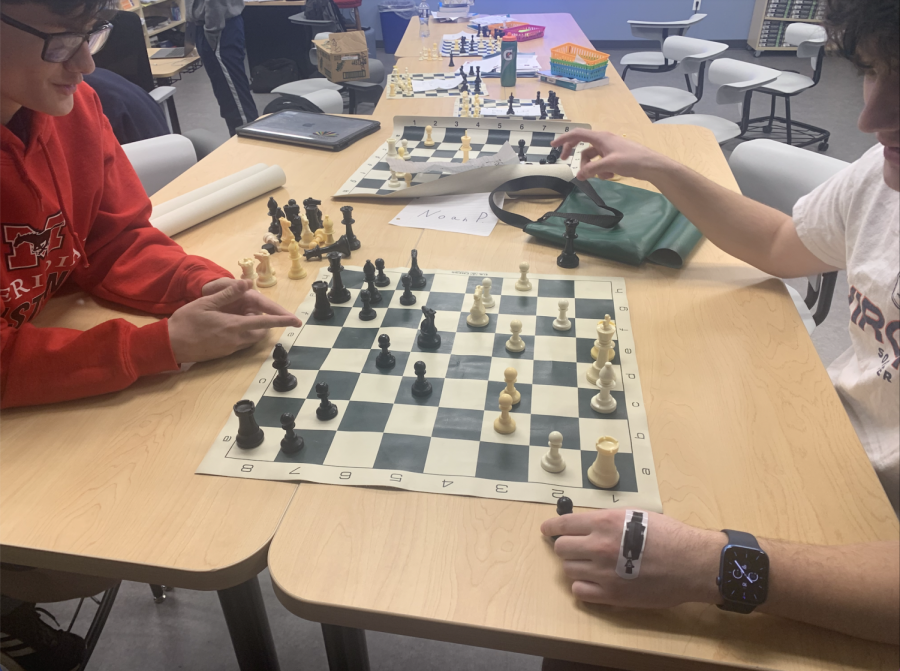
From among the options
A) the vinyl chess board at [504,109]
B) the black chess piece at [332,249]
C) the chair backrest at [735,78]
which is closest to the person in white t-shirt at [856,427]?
the black chess piece at [332,249]

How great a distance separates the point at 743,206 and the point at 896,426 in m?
0.54

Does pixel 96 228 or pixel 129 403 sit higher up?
pixel 96 228

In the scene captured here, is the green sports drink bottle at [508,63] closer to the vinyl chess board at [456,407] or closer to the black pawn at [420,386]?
the vinyl chess board at [456,407]

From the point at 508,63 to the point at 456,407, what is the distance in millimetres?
2164

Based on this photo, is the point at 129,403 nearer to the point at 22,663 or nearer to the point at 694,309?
the point at 22,663

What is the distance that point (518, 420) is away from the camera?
3.10ft

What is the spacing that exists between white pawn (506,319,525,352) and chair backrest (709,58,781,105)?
8.90ft

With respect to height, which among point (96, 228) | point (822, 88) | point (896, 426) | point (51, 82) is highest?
point (51, 82)

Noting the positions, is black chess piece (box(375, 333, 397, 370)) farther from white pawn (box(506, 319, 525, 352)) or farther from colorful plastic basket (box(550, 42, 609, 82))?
colorful plastic basket (box(550, 42, 609, 82))

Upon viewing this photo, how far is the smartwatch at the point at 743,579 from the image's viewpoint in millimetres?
673

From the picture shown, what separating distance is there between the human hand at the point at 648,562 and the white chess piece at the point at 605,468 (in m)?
0.10

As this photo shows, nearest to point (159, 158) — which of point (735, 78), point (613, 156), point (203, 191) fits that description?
point (203, 191)

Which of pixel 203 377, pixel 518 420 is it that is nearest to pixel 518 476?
pixel 518 420

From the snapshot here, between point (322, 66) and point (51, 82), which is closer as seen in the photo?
point (51, 82)
